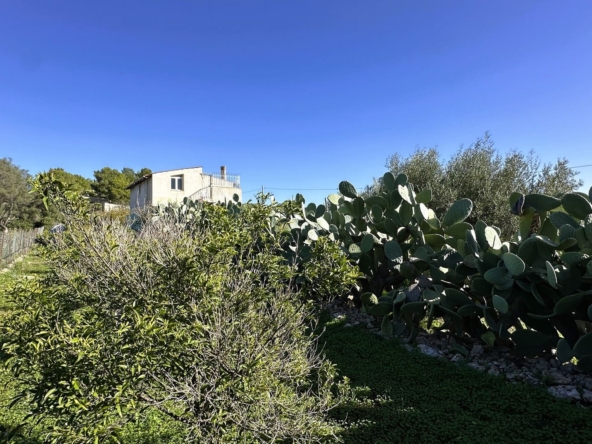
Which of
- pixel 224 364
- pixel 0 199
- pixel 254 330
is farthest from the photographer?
pixel 0 199

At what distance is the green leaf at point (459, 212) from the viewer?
413 centimetres

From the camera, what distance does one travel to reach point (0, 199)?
2212cm

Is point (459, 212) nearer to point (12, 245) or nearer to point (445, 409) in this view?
point (445, 409)

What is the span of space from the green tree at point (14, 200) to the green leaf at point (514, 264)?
25.7 metres

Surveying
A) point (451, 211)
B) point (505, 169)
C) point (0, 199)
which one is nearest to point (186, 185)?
point (0, 199)

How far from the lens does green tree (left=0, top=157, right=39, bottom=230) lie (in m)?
22.2

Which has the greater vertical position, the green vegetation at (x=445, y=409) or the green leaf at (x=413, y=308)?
the green leaf at (x=413, y=308)

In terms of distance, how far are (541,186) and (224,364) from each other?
1077 centimetres

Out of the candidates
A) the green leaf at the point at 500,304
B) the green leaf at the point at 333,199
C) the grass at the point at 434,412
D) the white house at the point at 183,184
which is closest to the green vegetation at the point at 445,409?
the grass at the point at 434,412

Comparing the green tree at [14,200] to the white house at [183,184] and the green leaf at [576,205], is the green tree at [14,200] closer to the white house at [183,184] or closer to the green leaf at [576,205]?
the white house at [183,184]

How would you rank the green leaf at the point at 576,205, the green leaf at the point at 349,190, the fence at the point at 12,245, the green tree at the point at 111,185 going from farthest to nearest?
the green tree at the point at 111,185, the fence at the point at 12,245, the green leaf at the point at 349,190, the green leaf at the point at 576,205

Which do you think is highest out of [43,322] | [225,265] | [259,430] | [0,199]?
[0,199]

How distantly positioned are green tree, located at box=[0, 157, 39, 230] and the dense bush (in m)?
25.0

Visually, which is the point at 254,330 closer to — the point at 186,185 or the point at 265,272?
the point at 265,272
